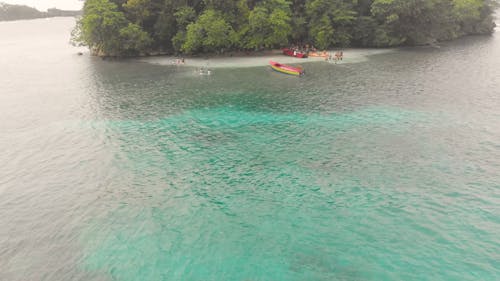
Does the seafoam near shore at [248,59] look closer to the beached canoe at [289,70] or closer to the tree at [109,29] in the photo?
the tree at [109,29]

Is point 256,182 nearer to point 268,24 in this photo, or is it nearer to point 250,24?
point 250,24

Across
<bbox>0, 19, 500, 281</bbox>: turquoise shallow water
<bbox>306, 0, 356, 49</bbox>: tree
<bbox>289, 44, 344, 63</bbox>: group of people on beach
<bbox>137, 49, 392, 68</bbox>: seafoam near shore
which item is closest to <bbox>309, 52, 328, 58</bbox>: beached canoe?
<bbox>289, 44, 344, 63</bbox>: group of people on beach

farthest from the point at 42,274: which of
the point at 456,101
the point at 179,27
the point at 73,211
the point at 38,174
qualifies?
the point at 179,27

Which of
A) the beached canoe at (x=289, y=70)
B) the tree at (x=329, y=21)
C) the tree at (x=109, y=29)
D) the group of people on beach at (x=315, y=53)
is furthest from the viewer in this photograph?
the tree at (x=329, y=21)

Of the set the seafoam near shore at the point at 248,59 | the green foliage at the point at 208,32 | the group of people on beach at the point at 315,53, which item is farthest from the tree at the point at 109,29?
the group of people on beach at the point at 315,53

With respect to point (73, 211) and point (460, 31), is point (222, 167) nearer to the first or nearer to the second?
point (73, 211)

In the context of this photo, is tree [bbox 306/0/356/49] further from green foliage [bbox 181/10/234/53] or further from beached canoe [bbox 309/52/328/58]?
green foliage [bbox 181/10/234/53]

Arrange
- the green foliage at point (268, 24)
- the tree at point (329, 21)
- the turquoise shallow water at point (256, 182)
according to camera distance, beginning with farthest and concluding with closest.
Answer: the tree at point (329, 21)
the green foliage at point (268, 24)
the turquoise shallow water at point (256, 182)
